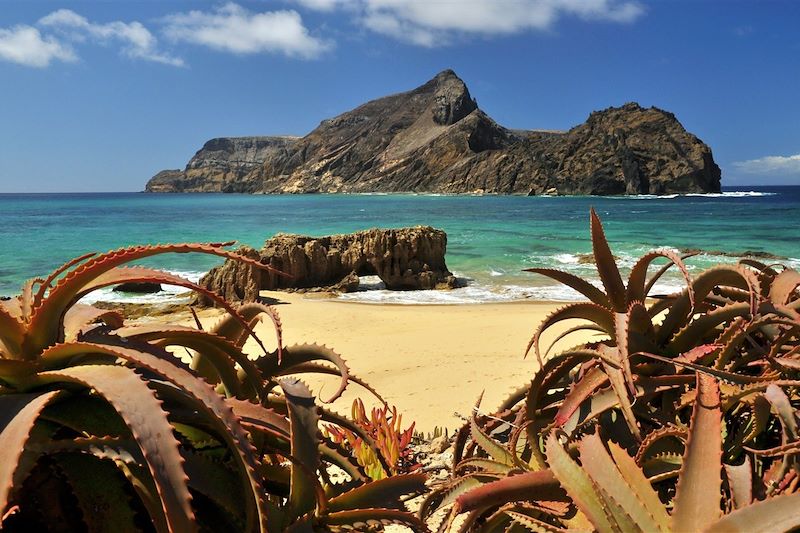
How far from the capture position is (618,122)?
9719cm

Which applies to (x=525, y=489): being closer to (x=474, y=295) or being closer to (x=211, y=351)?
(x=211, y=351)

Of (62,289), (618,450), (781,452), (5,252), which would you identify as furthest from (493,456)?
(5,252)

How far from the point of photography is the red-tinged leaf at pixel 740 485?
1021 millimetres

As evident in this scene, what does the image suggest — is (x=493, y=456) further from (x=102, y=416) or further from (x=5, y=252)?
(x=5, y=252)

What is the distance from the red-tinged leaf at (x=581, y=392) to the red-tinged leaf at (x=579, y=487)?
0.33 m

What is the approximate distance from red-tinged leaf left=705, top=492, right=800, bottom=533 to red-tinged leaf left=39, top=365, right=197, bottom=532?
0.77 meters

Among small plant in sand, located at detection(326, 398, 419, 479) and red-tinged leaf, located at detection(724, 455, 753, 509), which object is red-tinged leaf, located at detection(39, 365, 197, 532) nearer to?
red-tinged leaf, located at detection(724, 455, 753, 509)

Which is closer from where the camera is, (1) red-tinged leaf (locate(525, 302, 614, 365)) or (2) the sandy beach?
(1) red-tinged leaf (locate(525, 302, 614, 365))

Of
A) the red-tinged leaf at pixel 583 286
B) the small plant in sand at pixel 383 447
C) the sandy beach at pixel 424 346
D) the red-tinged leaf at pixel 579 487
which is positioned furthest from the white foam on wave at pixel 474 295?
the red-tinged leaf at pixel 579 487

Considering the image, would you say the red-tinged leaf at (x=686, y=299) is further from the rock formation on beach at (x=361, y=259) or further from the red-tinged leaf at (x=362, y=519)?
the rock formation on beach at (x=361, y=259)

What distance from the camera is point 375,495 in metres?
1.16

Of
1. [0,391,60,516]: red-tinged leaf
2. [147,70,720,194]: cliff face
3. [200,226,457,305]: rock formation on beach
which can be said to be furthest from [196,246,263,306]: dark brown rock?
[147,70,720,194]: cliff face

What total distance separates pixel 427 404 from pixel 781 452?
452cm

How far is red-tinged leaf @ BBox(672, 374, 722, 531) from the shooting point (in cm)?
93
